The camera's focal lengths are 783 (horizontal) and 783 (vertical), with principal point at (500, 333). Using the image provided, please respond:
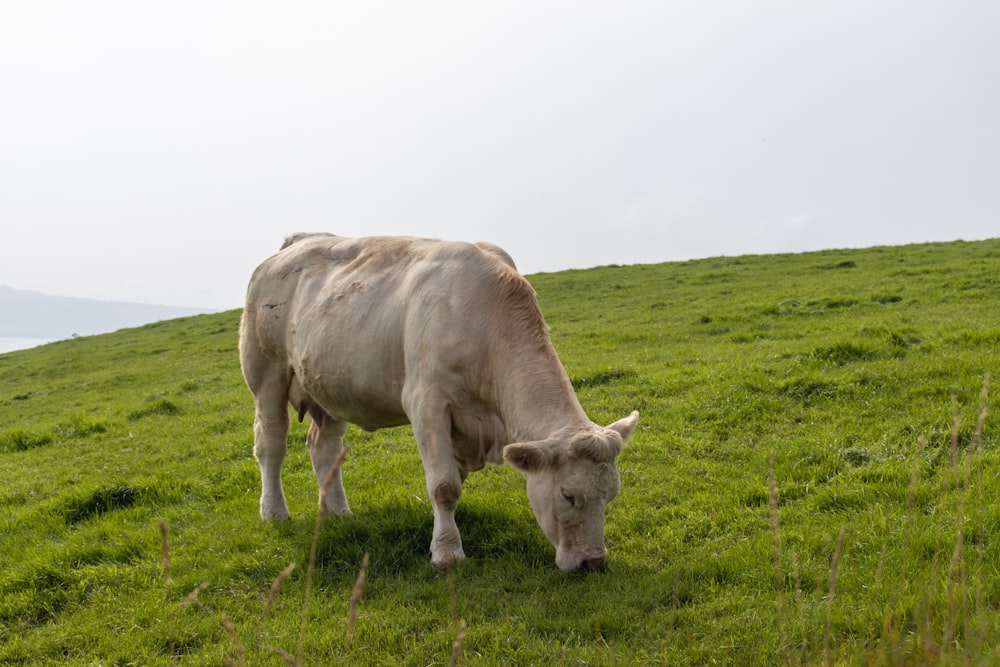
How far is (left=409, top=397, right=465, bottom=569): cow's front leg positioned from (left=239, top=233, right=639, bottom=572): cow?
0.03 ft

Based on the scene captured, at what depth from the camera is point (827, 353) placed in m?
10.6

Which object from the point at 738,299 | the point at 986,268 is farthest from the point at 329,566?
the point at 986,268

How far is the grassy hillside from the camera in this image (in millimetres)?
4055

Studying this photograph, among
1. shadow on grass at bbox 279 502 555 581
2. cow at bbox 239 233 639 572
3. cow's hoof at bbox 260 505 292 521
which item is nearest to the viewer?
cow at bbox 239 233 639 572

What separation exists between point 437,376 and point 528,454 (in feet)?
3.52

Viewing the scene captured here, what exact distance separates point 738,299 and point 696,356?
310 inches

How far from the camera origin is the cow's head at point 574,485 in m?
4.88

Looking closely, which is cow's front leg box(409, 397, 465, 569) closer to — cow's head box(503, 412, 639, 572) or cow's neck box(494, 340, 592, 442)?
cow's neck box(494, 340, 592, 442)

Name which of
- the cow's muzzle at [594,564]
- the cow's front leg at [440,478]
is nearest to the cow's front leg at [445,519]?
the cow's front leg at [440,478]

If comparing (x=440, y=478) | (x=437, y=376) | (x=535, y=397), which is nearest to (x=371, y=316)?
(x=437, y=376)

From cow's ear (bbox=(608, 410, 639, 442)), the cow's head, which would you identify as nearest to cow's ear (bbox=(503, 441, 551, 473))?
the cow's head

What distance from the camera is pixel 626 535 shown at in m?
5.88

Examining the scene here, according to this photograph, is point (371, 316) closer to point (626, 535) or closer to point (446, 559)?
point (446, 559)

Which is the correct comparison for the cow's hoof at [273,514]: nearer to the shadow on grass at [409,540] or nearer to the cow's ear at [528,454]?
the shadow on grass at [409,540]
